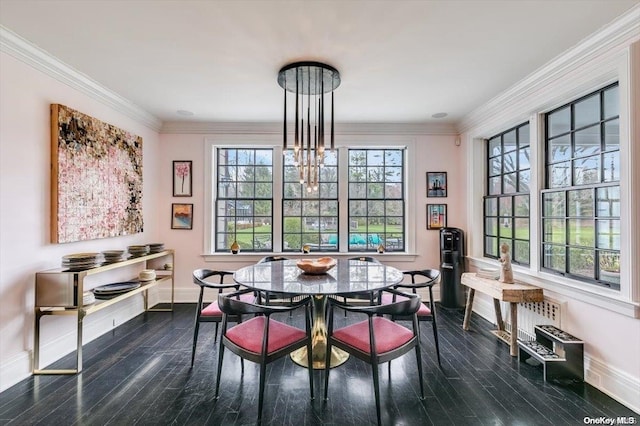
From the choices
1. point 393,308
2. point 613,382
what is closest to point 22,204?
point 393,308

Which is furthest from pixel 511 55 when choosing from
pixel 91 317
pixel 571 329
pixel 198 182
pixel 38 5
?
pixel 91 317

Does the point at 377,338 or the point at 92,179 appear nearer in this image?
the point at 377,338

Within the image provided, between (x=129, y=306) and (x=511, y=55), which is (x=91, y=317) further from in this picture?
(x=511, y=55)

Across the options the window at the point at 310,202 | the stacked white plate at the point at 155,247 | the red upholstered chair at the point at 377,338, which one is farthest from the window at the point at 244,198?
the red upholstered chair at the point at 377,338

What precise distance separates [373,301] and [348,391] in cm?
91

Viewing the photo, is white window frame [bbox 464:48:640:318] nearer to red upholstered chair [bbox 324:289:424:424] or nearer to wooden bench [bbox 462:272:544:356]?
wooden bench [bbox 462:272:544:356]

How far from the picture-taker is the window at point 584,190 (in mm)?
2287

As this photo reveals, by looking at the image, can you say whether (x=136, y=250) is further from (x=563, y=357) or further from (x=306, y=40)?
(x=563, y=357)

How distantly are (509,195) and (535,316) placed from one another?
140cm

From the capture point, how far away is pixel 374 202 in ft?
15.1

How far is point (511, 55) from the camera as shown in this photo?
2477 mm

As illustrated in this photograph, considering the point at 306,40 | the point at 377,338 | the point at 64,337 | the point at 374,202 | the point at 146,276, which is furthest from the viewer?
the point at 374,202

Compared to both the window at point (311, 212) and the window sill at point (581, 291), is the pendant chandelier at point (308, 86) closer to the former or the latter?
the window at point (311, 212)

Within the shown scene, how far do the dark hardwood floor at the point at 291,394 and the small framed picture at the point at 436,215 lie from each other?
191 cm
